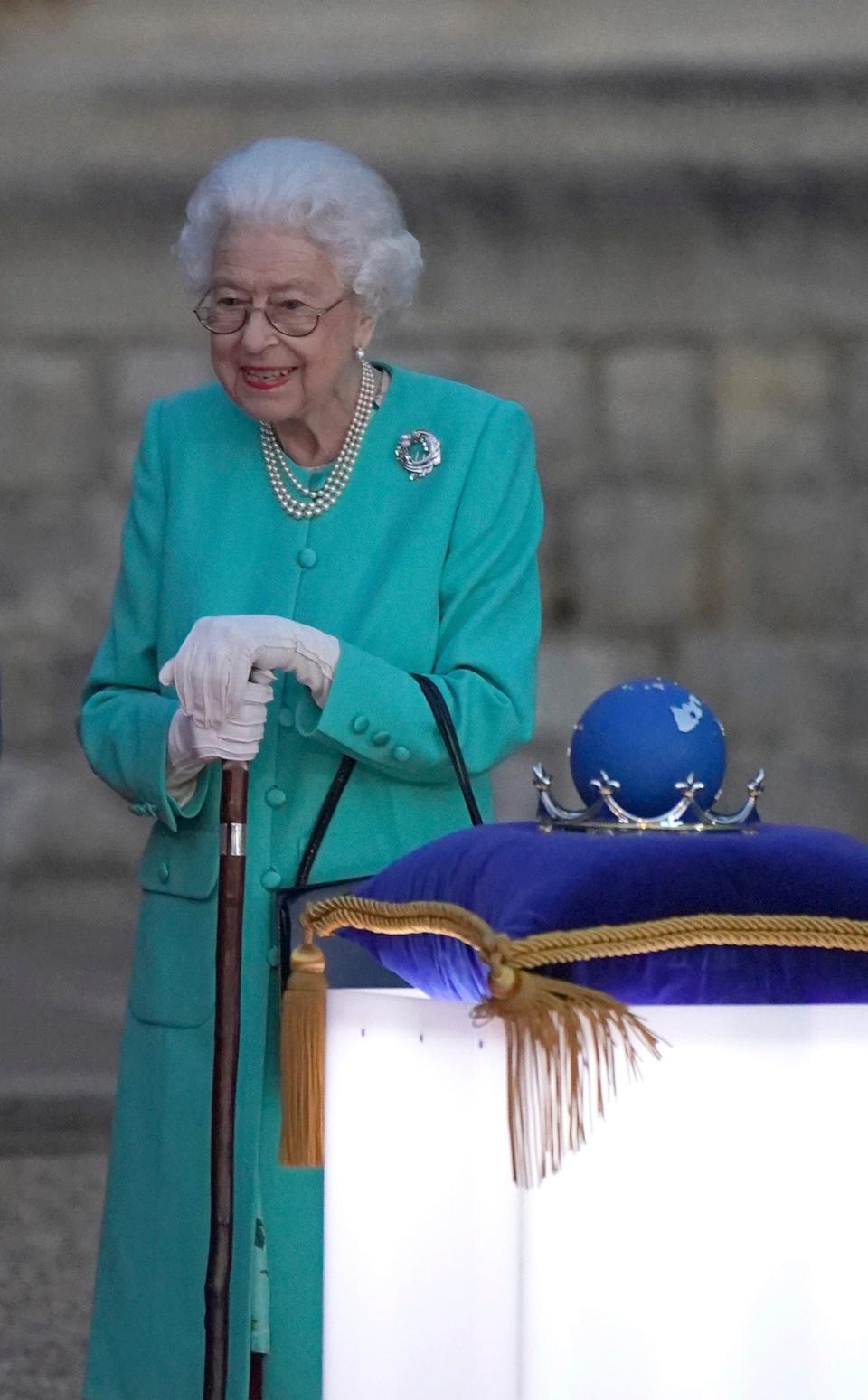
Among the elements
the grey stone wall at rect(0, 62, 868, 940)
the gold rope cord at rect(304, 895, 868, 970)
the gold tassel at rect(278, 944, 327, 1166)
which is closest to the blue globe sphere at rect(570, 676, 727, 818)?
the gold rope cord at rect(304, 895, 868, 970)

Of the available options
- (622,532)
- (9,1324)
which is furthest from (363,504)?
(622,532)

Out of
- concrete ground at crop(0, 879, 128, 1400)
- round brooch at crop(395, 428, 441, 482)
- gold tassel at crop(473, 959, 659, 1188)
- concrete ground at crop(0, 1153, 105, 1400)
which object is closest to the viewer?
gold tassel at crop(473, 959, 659, 1188)

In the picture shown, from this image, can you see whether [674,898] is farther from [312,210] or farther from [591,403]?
[591,403]

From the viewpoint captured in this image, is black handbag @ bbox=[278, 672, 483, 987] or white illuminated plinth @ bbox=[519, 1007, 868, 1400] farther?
black handbag @ bbox=[278, 672, 483, 987]

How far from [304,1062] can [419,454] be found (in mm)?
729

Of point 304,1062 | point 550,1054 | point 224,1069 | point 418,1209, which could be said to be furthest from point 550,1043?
point 224,1069

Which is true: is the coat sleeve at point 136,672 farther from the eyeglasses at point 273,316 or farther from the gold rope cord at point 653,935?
the gold rope cord at point 653,935

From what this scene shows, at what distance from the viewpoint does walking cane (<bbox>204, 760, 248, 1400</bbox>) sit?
204 cm

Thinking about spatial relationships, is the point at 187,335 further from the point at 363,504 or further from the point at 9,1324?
the point at 363,504

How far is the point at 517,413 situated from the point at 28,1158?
2.88 meters

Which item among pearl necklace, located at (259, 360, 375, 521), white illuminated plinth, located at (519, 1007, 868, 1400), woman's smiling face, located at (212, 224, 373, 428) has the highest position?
woman's smiling face, located at (212, 224, 373, 428)

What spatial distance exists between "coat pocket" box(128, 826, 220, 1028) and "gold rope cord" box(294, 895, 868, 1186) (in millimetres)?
690

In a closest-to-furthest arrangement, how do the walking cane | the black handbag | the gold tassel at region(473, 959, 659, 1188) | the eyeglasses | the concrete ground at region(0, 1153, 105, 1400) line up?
the gold tassel at region(473, 959, 659, 1188)
the walking cane
the black handbag
the eyeglasses
the concrete ground at region(0, 1153, 105, 1400)

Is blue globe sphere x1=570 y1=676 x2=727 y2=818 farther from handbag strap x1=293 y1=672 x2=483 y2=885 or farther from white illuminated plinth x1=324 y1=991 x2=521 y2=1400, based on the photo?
handbag strap x1=293 y1=672 x2=483 y2=885
